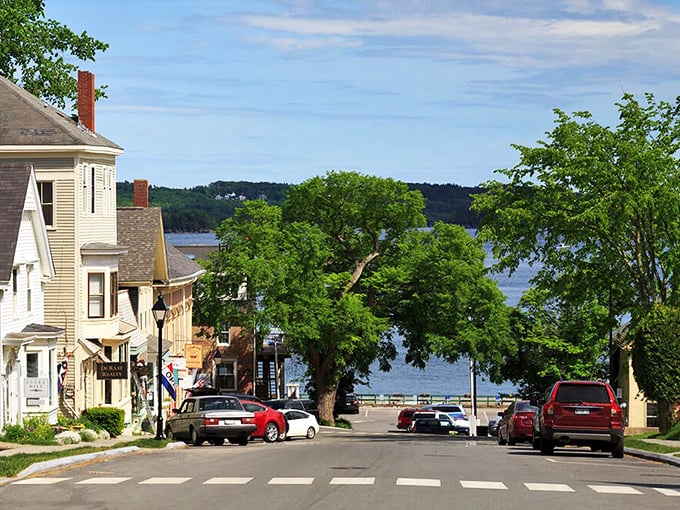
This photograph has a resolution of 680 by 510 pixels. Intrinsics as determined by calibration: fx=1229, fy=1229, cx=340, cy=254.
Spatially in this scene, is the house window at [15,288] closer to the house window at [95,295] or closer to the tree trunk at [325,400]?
the house window at [95,295]

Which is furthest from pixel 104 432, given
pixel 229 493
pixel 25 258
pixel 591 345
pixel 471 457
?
pixel 591 345

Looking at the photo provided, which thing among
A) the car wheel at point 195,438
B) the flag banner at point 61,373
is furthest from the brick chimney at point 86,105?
the car wheel at point 195,438

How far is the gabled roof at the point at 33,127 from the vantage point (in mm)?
42562

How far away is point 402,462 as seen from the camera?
2452 cm

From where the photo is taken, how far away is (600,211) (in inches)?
1674

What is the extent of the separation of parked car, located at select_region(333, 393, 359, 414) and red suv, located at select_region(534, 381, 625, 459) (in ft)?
198

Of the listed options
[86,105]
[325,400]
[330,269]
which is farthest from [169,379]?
[330,269]

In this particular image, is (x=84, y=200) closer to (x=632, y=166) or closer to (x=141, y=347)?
(x=141, y=347)

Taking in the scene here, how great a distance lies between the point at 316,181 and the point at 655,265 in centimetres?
2662

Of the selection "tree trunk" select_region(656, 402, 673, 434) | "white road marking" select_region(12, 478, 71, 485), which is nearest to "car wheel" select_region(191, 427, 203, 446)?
"tree trunk" select_region(656, 402, 673, 434)

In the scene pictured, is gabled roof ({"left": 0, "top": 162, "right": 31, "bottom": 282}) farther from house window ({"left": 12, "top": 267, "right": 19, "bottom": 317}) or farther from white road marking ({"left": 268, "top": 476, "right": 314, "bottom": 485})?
white road marking ({"left": 268, "top": 476, "right": 314, "bottom": 485})

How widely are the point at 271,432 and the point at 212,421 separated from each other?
568 cm

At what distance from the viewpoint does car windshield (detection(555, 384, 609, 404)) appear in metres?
30.1

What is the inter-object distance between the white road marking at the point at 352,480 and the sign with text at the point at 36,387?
17998 millimetres
